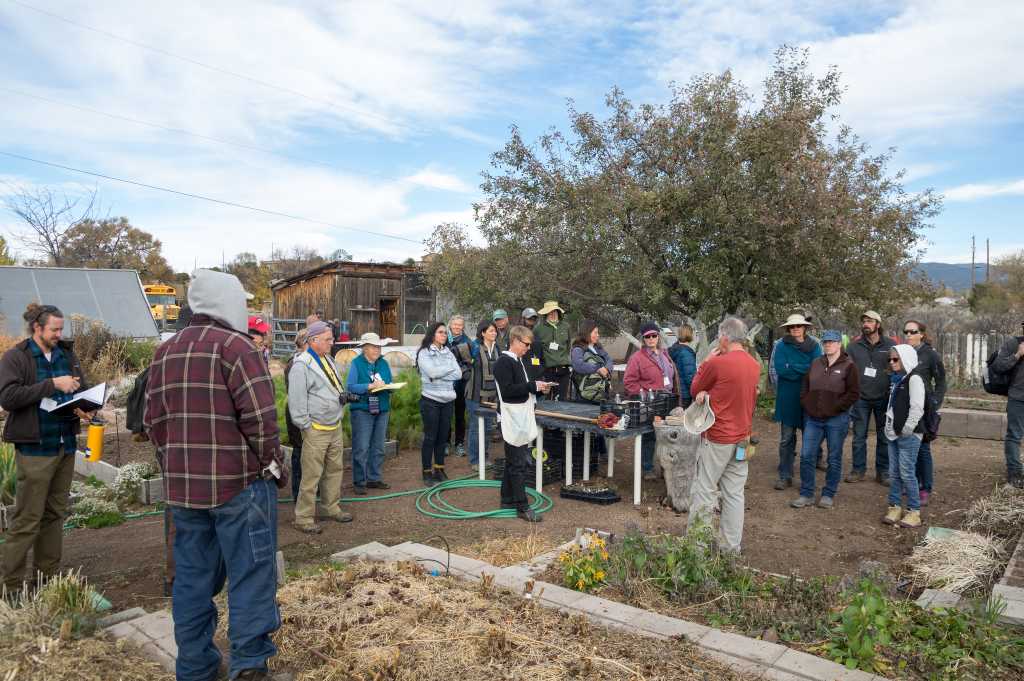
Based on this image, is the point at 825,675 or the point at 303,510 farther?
the point at 303,510

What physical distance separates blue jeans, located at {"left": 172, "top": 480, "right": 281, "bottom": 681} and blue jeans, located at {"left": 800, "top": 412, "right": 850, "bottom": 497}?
5820mm

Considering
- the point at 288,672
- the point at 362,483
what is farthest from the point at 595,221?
the point at 288,672

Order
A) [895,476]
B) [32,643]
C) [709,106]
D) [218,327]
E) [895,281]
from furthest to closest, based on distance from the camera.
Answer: [895,281] → [709,106] → [895,476] → [32,643] → [218,327]

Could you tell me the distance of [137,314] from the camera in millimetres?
15984

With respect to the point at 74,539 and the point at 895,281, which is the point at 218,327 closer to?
the point at 74,539

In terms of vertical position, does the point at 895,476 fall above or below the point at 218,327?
below

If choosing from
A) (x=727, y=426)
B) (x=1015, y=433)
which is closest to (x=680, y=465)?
(x=727, y=426)

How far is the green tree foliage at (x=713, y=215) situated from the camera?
10.8 m

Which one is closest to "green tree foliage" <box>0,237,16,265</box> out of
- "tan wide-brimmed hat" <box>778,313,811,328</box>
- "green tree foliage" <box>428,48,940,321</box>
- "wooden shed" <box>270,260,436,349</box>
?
"wooden shed" <box>270,260,436,349</box>

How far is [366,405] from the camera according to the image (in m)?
7.70

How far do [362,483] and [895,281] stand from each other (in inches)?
397

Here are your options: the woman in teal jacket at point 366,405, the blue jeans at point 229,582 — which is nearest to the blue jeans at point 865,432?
the woman in teal jacket at point 366,405

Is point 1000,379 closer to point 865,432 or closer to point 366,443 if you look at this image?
point 865,432

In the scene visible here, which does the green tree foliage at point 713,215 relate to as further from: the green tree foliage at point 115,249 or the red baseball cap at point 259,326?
the green tree foliage at point 115,249
